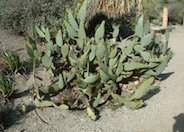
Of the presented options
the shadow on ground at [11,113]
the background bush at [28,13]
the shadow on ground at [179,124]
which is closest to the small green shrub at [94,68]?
the shadow on ground at [11,113]

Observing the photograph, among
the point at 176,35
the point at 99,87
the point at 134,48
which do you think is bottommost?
the point at 176,35

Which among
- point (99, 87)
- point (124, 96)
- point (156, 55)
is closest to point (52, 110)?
point (99, 87)

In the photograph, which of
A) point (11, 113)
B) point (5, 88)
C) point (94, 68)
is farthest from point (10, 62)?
point (94, 68)

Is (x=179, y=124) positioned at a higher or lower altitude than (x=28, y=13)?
lower

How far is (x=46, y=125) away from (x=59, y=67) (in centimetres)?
166

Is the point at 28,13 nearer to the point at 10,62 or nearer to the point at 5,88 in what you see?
the point at 10,62

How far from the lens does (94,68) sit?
707 cm

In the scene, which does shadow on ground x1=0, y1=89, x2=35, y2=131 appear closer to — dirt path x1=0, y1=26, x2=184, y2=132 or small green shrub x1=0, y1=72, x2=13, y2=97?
dirt path x1=0, y1=26, x2=184, y2=132

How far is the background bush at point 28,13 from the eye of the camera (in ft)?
29.9

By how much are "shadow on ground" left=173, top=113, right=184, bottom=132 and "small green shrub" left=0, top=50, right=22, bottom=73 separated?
10.9 feet

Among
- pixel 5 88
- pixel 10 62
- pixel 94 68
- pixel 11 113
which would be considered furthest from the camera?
pixel 94 68

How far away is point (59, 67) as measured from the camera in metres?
7.29

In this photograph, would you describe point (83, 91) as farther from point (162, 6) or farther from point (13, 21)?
point (162, 6)

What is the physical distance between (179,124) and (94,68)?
2.03m
